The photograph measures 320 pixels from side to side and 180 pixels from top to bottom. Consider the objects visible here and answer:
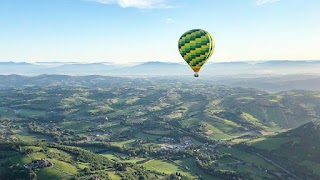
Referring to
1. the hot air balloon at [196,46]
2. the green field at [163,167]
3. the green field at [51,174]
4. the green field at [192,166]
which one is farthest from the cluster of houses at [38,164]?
the hot air balloon at [196,46]

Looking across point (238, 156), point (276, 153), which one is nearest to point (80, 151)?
point (238, 156)

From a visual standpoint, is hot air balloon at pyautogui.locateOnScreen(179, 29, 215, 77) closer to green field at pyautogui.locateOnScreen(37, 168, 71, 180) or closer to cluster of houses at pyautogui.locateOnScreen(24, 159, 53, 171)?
green field at pyautogui.locateOnScreen(37, 168, 71, 180)

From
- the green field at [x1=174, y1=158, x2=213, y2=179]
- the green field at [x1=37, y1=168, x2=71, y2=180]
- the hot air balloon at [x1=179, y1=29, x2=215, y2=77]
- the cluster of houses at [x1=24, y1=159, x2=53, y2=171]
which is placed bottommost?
the green field at [x1=174, y1=158, x2=213, y2=179]

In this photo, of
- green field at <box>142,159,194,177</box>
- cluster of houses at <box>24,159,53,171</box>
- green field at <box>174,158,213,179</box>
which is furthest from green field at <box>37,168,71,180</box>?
green field at <box>174,158,213,179</box>

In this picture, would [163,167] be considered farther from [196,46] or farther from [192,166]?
[196,46]

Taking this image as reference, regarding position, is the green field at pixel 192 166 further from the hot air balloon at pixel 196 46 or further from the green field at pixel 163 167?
the hot air balloon at pixel 196 46

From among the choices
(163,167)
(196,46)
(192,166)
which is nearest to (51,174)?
(163,167)
